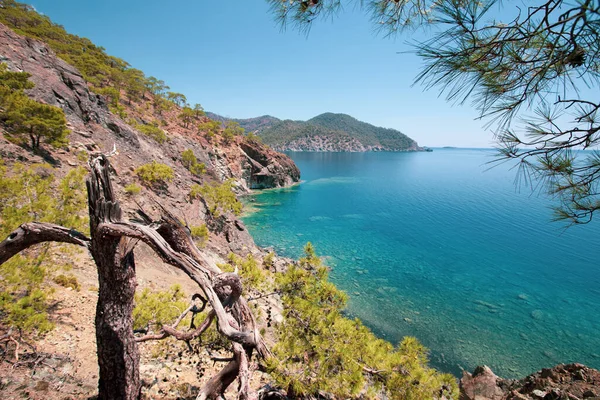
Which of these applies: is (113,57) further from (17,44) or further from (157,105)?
(17,44)

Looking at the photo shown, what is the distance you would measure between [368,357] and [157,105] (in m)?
57.8

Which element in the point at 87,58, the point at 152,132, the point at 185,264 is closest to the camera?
the point at 185,264

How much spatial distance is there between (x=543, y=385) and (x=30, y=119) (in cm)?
2356

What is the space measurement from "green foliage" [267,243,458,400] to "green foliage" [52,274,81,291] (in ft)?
23.5

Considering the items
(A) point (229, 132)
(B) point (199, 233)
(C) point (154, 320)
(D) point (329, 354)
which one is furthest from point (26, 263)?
(A) point (229, 132)

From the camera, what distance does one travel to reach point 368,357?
3.85 meters

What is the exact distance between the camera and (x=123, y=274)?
8.50 feet

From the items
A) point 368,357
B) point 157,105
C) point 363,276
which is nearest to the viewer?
point 368,357

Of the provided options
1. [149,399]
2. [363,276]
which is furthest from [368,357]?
[363,276]

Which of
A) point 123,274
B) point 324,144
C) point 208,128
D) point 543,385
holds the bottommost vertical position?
point 543,385

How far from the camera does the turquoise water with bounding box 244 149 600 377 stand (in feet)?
43.7

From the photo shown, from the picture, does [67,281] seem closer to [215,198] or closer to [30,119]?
[30,119]

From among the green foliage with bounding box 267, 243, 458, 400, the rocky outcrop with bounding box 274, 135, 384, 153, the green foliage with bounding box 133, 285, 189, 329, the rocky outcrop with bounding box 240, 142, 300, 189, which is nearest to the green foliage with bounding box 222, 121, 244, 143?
the rocky outcrop with bounding box 240, 142, 300, 189

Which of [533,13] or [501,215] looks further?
[501,215]
